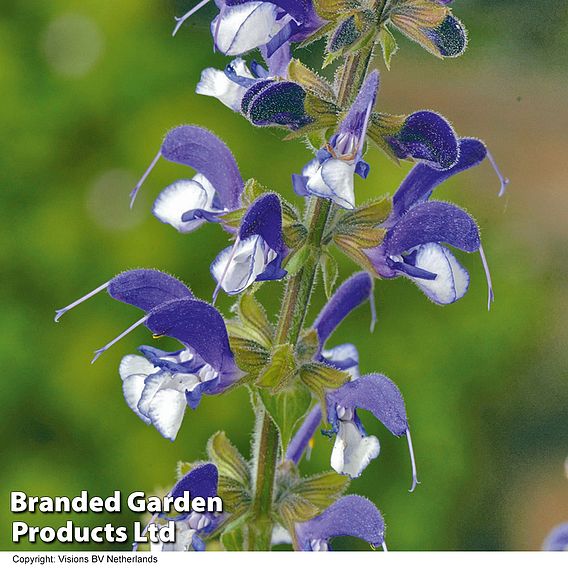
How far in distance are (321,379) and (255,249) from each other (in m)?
0.13

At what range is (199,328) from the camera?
79 cm

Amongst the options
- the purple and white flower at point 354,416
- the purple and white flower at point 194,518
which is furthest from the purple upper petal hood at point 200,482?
the purple and white flower at point 354,416

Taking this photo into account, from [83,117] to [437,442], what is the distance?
3.63 ft

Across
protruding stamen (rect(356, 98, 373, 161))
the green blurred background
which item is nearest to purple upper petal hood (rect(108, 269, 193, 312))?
protruding stamen (rect(356, 98, 373, 161))

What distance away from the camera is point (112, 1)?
7.40 ft

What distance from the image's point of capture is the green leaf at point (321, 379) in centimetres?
81

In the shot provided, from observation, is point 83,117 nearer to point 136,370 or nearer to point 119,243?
point 119,243

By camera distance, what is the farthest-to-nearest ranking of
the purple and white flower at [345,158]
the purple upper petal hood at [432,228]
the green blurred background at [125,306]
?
the green blurred background at [125,306]
the purple upper petal hood at [432,228]
the purple and white flower at [345,158]

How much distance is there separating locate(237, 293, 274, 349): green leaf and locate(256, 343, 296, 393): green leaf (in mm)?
58

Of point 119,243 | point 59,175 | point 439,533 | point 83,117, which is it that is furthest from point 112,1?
Result: point 439,533

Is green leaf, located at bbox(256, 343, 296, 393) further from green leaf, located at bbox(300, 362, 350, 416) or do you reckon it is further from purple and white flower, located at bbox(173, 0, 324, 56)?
purple and white flower, located at bbox(173, 0, 324, 56)

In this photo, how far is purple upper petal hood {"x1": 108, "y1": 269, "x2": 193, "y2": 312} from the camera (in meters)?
0.83

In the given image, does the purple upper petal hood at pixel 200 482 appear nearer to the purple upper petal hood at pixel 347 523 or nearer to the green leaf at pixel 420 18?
the purple upper petal hood at pixel 347 523

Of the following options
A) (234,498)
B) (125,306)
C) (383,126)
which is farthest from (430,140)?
(125,306)
